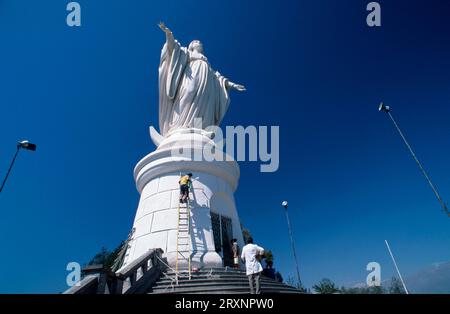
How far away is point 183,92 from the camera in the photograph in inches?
670

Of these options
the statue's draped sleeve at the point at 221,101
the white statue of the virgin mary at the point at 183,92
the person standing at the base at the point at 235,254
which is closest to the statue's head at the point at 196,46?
the white statue of the virgin mary at the point at 183,92

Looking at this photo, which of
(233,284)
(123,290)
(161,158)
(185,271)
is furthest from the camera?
(161,158)

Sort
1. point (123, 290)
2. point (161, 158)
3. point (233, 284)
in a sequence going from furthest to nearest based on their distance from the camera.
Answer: point (161, 158), point (233, 284), point (123, 290)

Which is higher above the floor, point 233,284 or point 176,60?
point 176,60

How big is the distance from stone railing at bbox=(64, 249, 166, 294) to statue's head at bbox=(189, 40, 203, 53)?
47.6 feet

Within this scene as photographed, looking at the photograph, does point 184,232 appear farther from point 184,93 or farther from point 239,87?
point 239,87

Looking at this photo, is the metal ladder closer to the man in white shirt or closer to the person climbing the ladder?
the person climbing the ladder

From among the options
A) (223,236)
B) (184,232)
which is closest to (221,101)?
(223,236)

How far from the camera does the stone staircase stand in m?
7.91
